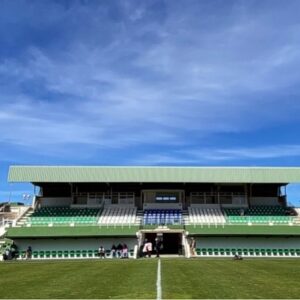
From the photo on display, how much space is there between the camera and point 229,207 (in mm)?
57125

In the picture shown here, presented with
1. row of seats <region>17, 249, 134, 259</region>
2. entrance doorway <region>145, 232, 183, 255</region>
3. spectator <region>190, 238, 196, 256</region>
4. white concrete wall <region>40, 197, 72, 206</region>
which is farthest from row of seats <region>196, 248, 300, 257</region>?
white concrete wall <region>40, 197, 72, 206</region>

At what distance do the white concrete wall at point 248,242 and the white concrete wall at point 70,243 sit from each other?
7823 millimetres

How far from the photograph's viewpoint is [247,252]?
48500 mm

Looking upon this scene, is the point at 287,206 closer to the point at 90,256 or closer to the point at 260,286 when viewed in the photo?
the point at 90,256

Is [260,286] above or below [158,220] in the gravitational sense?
below

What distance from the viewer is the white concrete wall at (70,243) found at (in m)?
49.3

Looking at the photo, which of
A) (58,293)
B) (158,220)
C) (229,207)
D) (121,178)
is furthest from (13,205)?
(58,293)

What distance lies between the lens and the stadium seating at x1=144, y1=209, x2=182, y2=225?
Answer: 168 feet

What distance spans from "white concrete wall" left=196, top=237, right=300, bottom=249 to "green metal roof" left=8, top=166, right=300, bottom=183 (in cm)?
740

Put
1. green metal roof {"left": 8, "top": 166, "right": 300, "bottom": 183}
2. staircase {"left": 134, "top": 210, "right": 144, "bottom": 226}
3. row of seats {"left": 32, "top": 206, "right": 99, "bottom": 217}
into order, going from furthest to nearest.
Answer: row of seats {"left": 32, "top": 206, "right": 99, "bottom": 217} < green metal roof {"left": 8, "top": 166, "right": 300, "bottom": 183} < staircase {"left": 134, "top": 210, "right": 144, "bottom": 226}

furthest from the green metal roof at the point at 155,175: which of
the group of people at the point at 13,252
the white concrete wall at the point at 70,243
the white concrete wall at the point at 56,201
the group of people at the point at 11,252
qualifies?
the group of people at the point at 13,252

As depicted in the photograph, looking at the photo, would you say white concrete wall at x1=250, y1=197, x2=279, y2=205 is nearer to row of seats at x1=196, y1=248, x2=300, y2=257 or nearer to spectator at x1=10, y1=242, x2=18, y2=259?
row of seats at x1=196, y1=248, x2=300, y2=257

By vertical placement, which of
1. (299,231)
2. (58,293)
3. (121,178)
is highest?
(121,178)

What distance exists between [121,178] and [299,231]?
763 inches
